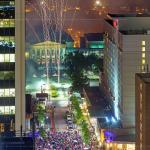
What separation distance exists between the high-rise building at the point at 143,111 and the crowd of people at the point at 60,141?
5.25 ft

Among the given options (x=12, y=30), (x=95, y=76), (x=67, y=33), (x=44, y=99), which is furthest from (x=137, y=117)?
(x=67, y=33)

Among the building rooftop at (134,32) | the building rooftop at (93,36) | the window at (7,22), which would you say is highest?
the window at (7,22)

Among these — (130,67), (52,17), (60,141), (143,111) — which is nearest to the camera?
(143,111)

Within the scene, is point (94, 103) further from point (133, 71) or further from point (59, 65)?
point (59, 65)

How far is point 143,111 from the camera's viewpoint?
7102mm

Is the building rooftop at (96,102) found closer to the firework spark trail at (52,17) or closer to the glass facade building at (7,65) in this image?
the glass facade building at (7,65)

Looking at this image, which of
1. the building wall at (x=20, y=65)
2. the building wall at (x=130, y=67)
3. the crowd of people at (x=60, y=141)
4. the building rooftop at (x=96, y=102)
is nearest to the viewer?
the building wall at (x=20, y=65)

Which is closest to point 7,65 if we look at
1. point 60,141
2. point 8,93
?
point 8,93

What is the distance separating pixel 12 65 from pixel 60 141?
1585 millimetres

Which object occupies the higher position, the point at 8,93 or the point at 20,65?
the point at 20,65

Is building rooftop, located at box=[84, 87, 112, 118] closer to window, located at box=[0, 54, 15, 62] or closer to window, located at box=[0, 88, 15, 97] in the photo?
window, located at box=[0, 88, 15, 97]

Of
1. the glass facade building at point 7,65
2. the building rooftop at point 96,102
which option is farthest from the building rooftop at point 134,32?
the glass facade building at point 7,65

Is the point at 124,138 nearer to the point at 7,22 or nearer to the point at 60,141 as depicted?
the point at 60,141

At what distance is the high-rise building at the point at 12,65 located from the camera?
26.2 ft
